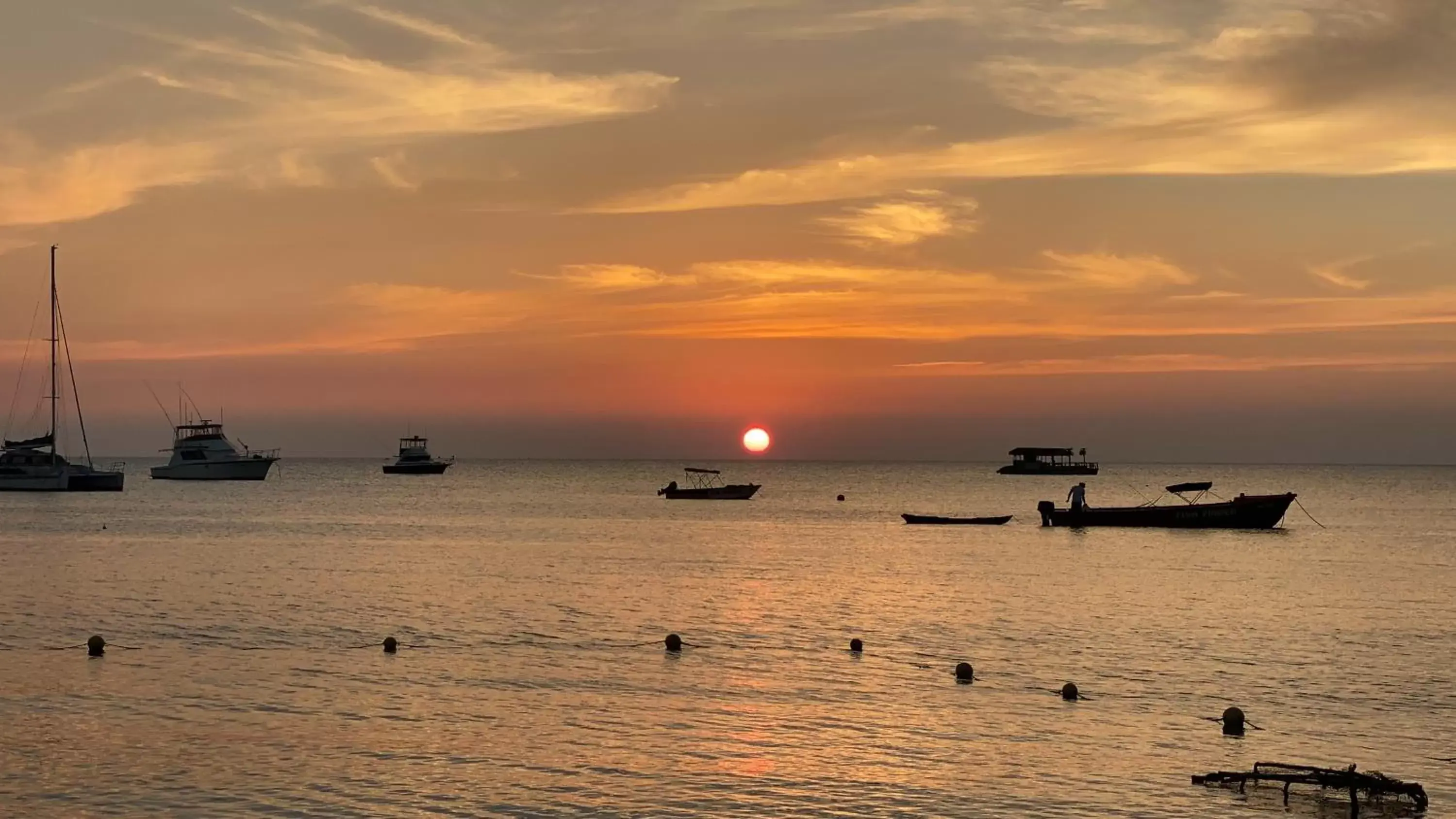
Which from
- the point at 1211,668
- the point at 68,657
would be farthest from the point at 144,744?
the point at 1211,668

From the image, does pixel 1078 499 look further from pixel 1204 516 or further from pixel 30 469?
pixel 30 469

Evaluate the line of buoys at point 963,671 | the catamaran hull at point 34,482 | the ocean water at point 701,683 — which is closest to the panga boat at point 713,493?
the catamaran hull at point 34,482

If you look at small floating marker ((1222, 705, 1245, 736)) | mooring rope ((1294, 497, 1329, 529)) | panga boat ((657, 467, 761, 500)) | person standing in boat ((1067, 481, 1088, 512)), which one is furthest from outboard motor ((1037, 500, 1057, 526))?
small floating marker ((1222, 705, 1245, 736))

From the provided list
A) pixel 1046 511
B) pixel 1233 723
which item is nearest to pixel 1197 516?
pixel 1046 511

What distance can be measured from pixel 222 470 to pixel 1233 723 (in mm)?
180496

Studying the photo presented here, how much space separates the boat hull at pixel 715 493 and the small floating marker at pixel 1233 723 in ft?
443

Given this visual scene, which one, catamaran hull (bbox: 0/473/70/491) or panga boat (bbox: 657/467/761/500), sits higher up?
panga boat (bbox: 657/467/761/500)

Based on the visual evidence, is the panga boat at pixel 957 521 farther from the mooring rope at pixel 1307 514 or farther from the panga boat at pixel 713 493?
the panga boat at pixel 713 493

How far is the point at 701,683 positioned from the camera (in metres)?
36.0

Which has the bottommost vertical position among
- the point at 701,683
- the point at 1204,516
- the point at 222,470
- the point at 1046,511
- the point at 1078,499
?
the point at 701,683

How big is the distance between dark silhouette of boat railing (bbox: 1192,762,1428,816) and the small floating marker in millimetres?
4422

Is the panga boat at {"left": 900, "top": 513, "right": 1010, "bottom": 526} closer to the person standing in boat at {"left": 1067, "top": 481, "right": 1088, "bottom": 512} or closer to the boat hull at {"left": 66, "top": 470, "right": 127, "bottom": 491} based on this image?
the person standing in boat at {"left": 1067, "top": 481, "right": 1088, "bottom": 512}

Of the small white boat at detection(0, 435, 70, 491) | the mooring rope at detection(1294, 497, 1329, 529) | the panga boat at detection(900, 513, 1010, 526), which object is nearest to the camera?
the panga boat at detection(900, 513, 1010, 526)

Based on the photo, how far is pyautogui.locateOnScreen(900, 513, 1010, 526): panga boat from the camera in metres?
118
